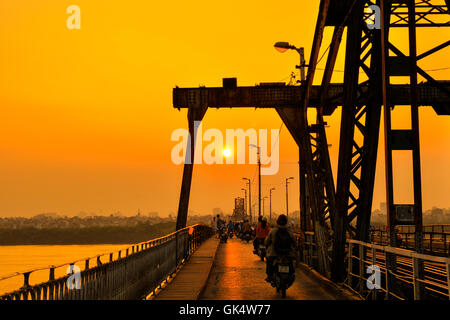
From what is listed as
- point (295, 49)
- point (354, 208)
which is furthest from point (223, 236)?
point (354, 208)

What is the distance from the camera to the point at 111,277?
30.8 ft

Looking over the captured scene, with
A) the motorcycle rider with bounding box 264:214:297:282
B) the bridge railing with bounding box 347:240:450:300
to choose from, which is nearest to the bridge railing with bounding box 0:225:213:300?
the motorcycle rider with bounding box 264:214:297:282

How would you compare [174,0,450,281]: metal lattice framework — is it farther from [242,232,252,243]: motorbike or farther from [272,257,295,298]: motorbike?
[242,232,252,243]: motorbike

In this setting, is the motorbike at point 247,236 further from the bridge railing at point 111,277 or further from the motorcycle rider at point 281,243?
the motorcycle rider at point 281,243

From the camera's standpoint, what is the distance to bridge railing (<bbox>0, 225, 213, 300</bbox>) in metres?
6.01

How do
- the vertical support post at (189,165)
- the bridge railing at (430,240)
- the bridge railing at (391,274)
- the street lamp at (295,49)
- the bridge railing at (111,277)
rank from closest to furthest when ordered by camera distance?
the bridge railing at (111,277) → the bridge railing at (391,274) → the street lamp at (295,49) → the bridge railing at (430,240) → the vertical support post at (189,165)

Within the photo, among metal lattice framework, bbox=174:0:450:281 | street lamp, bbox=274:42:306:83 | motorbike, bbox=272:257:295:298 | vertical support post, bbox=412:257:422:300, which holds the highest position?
street lamp, bbox=274:42:306:83

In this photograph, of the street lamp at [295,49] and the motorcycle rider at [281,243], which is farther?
the street lamp at [295,49]

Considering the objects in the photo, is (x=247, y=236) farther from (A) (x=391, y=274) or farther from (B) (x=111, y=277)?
(B) (x=111, y=277)

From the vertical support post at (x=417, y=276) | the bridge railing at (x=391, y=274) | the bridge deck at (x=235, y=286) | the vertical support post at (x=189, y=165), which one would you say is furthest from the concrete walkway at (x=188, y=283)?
the vertical support post at (x=189, y=165)

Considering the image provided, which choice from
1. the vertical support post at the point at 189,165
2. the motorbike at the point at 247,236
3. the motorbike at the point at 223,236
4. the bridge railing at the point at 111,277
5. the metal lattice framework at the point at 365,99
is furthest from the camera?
the motorbike at the point at 247,236

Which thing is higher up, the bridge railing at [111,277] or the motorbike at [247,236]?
the bridge railing at [111,277]

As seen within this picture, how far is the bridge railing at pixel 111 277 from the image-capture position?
601 centimetres
